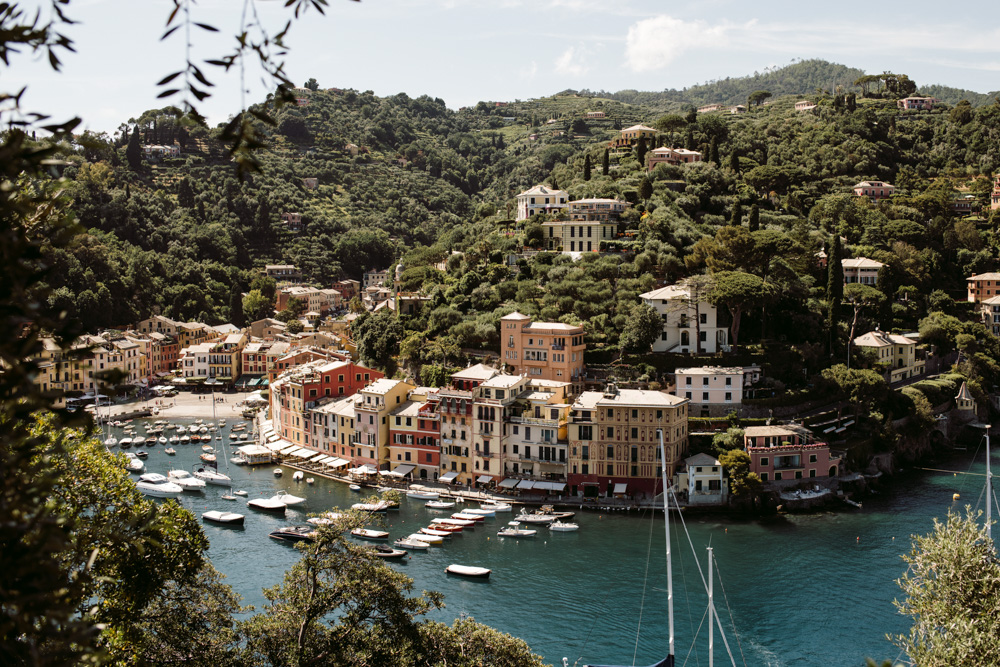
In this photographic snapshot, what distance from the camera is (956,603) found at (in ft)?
43.6

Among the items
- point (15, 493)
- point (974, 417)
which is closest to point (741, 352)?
point (974, 417)

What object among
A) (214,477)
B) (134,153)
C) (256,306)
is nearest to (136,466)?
(214,477)

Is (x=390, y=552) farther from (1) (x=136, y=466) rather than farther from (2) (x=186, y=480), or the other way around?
(1) (x=136, y=466)

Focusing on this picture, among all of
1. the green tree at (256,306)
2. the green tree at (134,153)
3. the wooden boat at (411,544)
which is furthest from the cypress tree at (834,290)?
the green tree at (134,153)

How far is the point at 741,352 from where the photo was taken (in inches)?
1486

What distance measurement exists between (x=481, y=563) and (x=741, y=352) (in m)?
16.6

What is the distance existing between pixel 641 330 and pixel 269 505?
16.7 metres

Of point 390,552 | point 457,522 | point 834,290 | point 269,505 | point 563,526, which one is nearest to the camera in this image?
point 390,552

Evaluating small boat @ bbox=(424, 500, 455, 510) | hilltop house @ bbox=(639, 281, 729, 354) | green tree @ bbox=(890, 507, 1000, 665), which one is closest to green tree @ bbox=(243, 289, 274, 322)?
hilltop house @ bbox=(639, 281, 729, 354)

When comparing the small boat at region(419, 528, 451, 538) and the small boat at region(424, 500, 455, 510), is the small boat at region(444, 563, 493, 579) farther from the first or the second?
the small boat at region(424, 500, 455, 510)

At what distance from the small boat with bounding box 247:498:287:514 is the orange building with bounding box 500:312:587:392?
450 inches

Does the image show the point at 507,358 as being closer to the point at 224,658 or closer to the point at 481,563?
the point at 481,563

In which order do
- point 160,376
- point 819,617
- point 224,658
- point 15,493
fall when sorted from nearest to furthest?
point 15,493 → point 224,658 → point 819,617 → point 160,376

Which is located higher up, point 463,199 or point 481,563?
point 463,199
